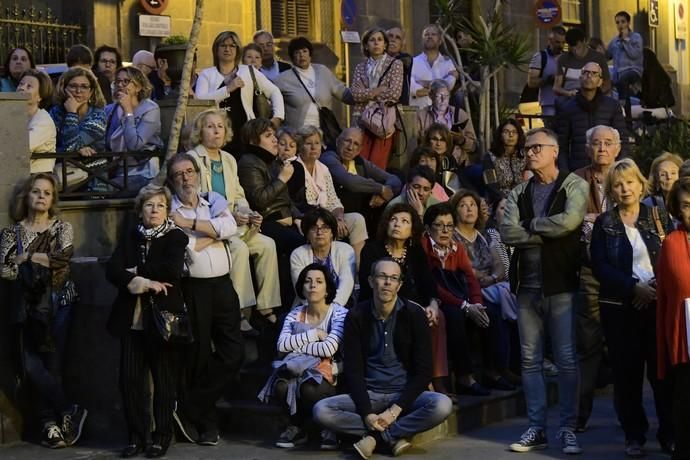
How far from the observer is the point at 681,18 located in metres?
35.7

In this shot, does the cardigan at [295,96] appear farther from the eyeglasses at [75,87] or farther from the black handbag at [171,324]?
the black handbag at [171,324]

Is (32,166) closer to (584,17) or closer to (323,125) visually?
(323,125)

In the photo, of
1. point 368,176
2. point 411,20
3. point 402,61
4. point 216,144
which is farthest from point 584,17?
point 216,144

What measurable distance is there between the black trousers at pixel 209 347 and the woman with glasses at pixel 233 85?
2868 mm

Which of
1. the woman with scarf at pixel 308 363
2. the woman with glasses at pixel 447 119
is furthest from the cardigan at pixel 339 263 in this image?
the woman with glasses at pixel 447 119

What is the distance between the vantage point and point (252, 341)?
1264cm

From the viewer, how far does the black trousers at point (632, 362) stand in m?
11.1

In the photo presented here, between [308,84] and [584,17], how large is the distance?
58.7ft

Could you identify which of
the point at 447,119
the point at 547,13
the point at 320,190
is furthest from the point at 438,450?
the point at 547,13

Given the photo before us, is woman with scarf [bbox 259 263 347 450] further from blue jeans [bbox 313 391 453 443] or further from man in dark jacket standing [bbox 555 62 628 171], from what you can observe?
man in dark jacket standing [bbox 555 62 628 171]

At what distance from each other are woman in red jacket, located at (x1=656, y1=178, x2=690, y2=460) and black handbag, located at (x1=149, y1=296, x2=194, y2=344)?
3.20 metres

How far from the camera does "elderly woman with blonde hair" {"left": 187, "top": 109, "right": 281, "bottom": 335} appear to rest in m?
12.4

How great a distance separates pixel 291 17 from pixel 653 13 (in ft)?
40.0

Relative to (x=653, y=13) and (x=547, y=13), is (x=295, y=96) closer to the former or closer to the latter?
(x=547, y=13)
